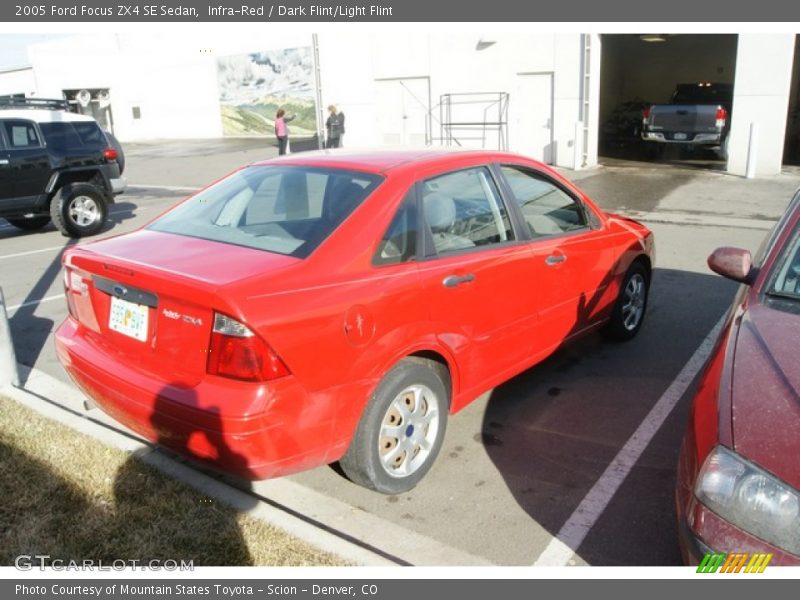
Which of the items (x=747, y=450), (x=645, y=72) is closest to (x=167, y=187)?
(x=747, y=450)

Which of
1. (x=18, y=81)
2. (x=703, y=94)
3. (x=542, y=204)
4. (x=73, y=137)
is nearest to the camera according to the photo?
(x=542, y=204)

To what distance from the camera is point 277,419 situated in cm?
291

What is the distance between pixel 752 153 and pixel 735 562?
1533 centimetres

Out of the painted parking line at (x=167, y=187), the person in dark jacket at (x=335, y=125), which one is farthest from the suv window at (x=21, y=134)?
the person in dark jacket at (x=335, y=125)

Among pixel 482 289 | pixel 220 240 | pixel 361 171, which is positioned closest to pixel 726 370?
pixel 482 289

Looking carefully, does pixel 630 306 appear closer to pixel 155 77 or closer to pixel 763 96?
pixel 763 96

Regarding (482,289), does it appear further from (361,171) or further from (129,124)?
(129,124)

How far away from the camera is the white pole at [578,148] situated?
17.3 m

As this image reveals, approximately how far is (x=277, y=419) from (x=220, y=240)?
1.09 meters

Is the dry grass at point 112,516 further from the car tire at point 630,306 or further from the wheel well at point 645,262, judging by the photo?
the wheel well at point 645,262

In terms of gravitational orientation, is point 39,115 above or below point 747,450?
above

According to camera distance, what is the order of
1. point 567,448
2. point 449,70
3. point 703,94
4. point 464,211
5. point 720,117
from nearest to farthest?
1. point 464,211
2. point 567,448
3. point 720,117
4. point 703,94
5. point 449,70

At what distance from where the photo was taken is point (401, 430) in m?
3.49

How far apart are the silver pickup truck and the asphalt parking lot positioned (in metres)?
10.6
